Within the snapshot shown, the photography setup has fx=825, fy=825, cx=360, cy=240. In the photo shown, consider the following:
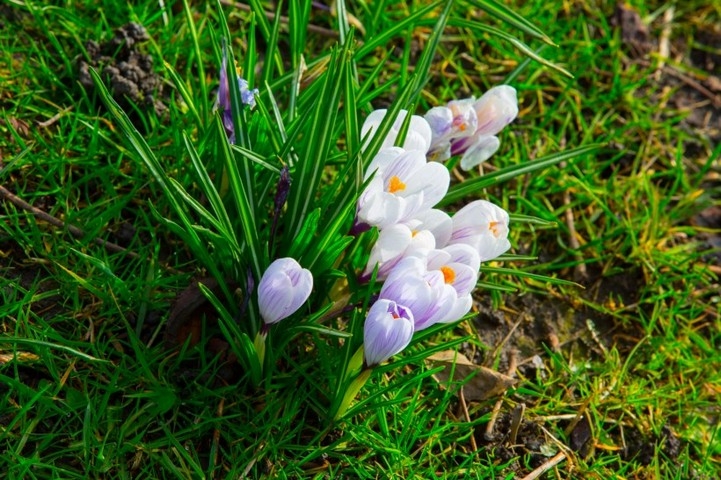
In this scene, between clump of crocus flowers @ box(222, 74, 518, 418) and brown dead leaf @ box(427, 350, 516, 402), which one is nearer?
clump of crocus flowers @ box(222, 74, 518, 418)

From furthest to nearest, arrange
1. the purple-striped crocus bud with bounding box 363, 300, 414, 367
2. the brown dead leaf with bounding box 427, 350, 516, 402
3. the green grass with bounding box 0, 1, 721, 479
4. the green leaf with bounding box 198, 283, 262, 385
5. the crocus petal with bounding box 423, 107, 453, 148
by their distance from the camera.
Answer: the brown dead leaf with bounding box 427, 350, 516, 402 → the crocus petal with bounding box 423, 107, 453, 148 → the green grass with bounding box 0, 1, 721, 479 → the green leaf with bounding box 198, 283, 262, 385 → the purple-striped crocus bud with bounding box 363, 300, 414, 367

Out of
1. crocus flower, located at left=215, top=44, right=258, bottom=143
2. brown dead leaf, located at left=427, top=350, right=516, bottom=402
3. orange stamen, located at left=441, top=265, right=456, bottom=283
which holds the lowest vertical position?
brown dead leaf, located at left=427, top=350, right=516, bottom=402

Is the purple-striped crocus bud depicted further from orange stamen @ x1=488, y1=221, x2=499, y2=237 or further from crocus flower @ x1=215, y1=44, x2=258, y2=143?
crocus flower @ x1=215, y1=44, x2=258, y2=143

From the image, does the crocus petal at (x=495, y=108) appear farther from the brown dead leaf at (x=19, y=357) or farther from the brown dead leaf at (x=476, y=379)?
the brown dead leaf at (x=19, y=357)

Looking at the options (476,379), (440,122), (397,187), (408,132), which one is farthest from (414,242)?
(476,379)

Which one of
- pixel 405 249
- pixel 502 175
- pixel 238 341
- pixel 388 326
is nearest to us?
pixel 388 326

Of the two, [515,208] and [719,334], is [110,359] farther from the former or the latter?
[719,334]

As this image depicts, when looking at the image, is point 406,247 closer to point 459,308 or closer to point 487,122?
point 459,308

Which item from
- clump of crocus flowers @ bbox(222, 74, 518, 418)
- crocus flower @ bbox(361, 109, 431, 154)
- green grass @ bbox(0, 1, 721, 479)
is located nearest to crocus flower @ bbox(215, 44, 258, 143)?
clump of crocus flowers @ bbox(222, 74, 518, 418)
